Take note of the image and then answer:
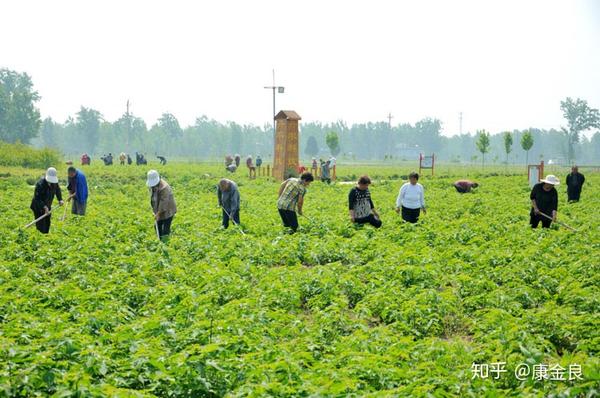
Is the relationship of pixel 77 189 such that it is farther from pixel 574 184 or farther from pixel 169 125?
pixel 169 125

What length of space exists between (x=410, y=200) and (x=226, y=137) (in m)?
139

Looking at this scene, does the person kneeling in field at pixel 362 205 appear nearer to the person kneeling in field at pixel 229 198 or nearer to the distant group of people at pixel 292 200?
the distant group of people at pixel 292 200

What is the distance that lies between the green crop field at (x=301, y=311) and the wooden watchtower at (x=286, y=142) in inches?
814

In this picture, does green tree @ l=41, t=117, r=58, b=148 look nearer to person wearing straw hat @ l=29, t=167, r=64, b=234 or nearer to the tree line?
the tree line

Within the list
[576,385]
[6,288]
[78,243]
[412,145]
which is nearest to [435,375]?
[576,385]

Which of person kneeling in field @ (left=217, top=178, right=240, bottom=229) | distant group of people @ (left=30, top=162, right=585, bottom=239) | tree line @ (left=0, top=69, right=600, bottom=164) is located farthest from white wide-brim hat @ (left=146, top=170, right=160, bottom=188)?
tree line @ (left=0, top=69, right=600, bottom=164)

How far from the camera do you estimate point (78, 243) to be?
11.9 meters

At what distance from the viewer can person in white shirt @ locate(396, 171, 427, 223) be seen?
1388 cm

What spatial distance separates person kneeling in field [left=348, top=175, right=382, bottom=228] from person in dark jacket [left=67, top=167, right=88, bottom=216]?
5955 millimetres

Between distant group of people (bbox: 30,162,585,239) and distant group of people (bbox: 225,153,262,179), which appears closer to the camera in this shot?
distant group of people (bbox: 30,162,585,239)

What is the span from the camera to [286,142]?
1403 inches

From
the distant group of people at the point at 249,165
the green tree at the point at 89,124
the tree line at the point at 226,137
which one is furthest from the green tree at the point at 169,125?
the distant group of people at the point at 249,165

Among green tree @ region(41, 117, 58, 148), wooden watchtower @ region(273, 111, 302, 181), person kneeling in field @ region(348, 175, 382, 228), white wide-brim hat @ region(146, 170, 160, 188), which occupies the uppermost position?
green tree @ region(41, 117, 58, 148)

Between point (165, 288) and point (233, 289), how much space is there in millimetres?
841
